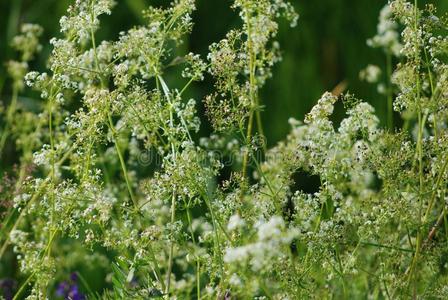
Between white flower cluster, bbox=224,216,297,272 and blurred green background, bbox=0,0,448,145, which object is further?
blurred green background, bbox=0,0,448,145

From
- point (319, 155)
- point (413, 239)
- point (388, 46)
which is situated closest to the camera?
point (319, 155)

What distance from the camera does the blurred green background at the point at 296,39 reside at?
5.47m

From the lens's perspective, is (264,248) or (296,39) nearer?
(264,248)

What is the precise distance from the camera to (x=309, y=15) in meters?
5.74

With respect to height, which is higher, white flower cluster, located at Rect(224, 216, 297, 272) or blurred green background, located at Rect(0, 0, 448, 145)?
blurred green background, located at Rect(0, 0, 448, 145)

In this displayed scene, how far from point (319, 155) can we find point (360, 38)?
3.49 metres

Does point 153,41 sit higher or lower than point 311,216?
higher

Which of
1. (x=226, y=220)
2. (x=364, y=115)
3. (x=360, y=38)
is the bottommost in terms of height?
(x=226, y=220)

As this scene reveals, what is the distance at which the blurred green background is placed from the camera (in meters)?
5.47

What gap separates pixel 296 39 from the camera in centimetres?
561

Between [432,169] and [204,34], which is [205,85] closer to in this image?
[204,34]

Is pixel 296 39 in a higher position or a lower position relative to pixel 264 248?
higher

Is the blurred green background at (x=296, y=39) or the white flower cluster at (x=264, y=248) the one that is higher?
the blurred green background at (x=296, y=39)

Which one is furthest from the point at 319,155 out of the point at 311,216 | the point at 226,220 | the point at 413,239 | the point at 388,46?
the point at 388,46
